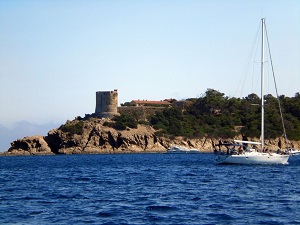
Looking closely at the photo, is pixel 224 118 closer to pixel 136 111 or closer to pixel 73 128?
pixel 136 111

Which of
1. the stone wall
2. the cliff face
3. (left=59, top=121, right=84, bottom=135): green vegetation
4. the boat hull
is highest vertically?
the stone wall

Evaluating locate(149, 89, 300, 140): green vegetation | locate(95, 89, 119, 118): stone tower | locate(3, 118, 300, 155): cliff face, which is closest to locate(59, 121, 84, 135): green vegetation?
locate(3, 118, 300, 155): cliff face

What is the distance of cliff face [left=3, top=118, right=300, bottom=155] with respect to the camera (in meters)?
98.3

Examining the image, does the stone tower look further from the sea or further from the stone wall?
the sea

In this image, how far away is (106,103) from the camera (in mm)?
110625

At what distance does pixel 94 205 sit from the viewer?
22.8 metres

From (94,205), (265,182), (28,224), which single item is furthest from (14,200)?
(265,182)

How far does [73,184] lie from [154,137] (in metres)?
70.0

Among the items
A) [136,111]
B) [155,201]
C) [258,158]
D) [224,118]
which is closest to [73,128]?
[136,111]

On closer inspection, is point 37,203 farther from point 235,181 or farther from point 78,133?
point 78,133

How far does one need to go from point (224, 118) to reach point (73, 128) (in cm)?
3000

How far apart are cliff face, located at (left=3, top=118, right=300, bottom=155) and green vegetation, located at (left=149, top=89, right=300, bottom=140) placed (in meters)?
4.94

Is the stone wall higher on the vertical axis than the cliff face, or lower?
higher

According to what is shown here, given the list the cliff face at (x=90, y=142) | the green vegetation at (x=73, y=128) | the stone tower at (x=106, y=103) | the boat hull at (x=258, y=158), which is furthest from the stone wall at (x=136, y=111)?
the boat hull at (x=258, y=158)
